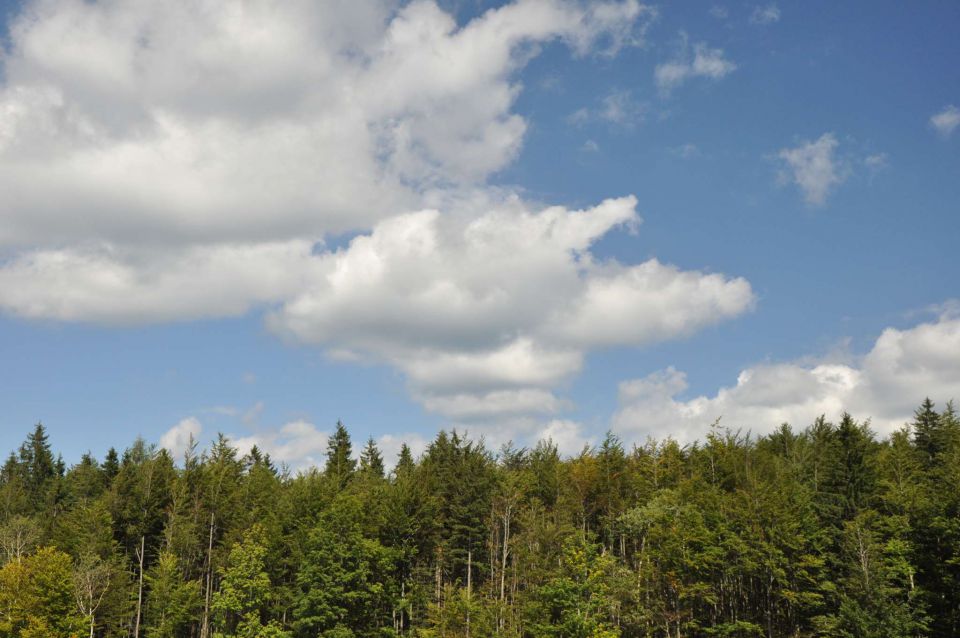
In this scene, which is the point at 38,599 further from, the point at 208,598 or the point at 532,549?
the point at 532,549

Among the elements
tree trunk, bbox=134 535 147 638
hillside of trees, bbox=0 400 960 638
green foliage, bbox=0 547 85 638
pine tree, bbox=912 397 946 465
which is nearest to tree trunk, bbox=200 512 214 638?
hillside of trees, bbox=0 400 960 638

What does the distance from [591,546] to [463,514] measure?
2366 centimetres

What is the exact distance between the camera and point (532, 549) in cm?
6888

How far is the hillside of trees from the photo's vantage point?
62.2 metres

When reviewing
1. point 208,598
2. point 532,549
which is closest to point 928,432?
point 532,549

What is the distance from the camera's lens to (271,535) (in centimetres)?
7769

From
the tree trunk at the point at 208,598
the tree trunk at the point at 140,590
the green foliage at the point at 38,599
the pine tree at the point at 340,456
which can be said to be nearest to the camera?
the green foliage at the point at 38,599

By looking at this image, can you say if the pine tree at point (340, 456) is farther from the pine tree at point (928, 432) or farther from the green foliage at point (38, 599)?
the pine tree at point (928, 432)

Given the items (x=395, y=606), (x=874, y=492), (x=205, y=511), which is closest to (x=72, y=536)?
(x=205, y=511)

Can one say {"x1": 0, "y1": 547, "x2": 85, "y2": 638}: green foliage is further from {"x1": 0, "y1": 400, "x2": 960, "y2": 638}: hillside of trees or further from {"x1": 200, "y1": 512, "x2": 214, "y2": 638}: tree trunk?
{"x1": 200, "y1": 512, "x2": 214, "y2": 638}: tree trunk

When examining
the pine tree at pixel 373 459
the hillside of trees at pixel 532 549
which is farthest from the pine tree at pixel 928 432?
the pine tree at pixel 373 459

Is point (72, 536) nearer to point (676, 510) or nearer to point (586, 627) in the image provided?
point (586, 627)

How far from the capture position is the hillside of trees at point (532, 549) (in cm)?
6216

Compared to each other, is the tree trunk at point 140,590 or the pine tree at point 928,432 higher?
the pine tree at point 928,432
